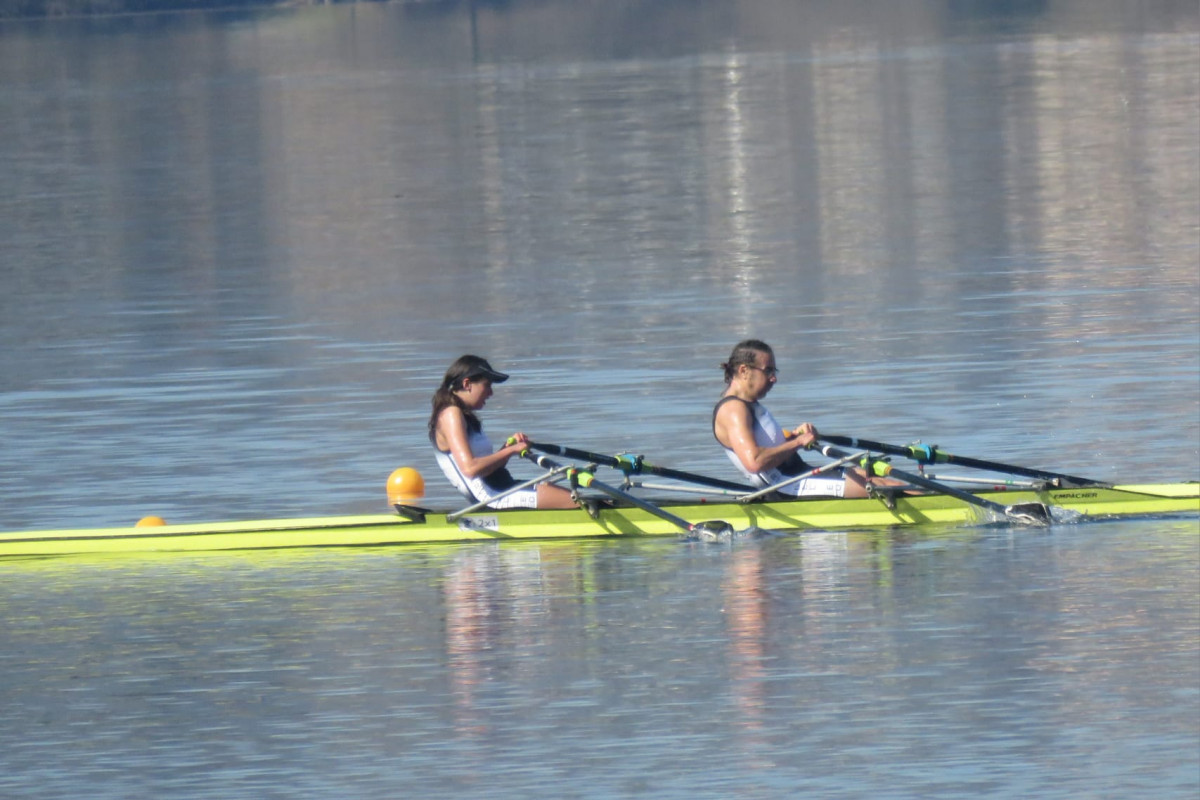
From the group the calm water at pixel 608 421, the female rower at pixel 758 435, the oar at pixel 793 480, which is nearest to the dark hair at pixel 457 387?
the calm water at pixel 608 421

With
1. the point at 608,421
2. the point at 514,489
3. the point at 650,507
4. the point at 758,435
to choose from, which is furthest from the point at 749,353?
the point at 608,421

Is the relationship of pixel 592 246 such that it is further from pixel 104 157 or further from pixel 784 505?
pixel 104 157

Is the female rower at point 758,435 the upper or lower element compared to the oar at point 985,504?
upper

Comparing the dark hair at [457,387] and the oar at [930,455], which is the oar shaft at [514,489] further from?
the oar at [930,455]

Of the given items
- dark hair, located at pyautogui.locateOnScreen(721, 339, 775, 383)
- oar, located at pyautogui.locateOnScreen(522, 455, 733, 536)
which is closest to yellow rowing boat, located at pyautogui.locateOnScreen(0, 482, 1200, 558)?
oar, located at pyautogui.locateOnScreen(522, 455, 733, 536)

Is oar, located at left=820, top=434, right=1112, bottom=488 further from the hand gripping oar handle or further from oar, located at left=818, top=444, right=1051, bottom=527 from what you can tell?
the hand gripping oar handle

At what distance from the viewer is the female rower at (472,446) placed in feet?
50.4

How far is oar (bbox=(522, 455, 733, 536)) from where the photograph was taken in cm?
1510

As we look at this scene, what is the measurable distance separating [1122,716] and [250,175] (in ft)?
116

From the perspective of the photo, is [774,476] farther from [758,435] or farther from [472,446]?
[472,446]

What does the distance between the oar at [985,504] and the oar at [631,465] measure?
772 mm

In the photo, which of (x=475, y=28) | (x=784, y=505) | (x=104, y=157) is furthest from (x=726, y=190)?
(x=475, y=28)

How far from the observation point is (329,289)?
29.1 metres

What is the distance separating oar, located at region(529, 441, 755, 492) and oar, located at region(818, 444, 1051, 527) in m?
0.77
